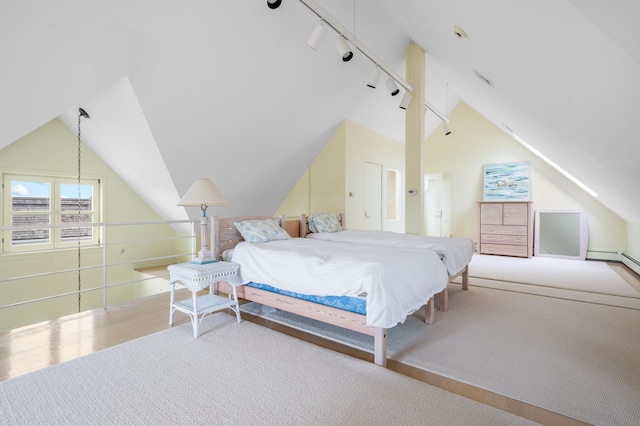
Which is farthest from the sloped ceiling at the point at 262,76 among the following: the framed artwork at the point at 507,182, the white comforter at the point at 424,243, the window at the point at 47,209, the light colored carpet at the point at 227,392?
the framed artwork at the point at 507,182

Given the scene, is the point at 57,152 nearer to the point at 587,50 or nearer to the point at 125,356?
the point at 125,356

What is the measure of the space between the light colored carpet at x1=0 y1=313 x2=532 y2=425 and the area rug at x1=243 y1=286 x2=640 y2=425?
340 millimetres

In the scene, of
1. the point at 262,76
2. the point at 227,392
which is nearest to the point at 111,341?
the point at 227,392

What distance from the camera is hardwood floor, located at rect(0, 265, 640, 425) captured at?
1709 millimetres

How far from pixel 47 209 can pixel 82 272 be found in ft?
3.56

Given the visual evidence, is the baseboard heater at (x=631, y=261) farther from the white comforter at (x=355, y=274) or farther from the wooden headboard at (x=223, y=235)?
the wooden headboard at (x=223, y=235)

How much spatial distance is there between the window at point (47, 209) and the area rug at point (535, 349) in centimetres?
372

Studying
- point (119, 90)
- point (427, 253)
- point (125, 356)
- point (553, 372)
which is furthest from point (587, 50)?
point (119, 90)

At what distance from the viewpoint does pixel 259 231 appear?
11.1 feet

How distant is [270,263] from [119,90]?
2.30m

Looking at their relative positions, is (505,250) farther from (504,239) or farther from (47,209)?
(47,209)

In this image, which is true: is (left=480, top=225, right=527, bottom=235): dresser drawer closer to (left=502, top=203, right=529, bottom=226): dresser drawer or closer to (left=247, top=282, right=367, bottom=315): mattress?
(left=502, top=203, right=529, bottom=226): dresser drawer

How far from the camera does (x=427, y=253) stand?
9.02 ft

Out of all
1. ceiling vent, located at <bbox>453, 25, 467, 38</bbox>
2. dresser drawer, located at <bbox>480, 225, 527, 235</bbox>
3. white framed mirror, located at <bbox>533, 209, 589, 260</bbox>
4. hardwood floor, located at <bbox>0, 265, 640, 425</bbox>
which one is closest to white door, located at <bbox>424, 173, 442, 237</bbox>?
dresser drawer, located at <bbox>480, 225, 527, 235</bbox>
